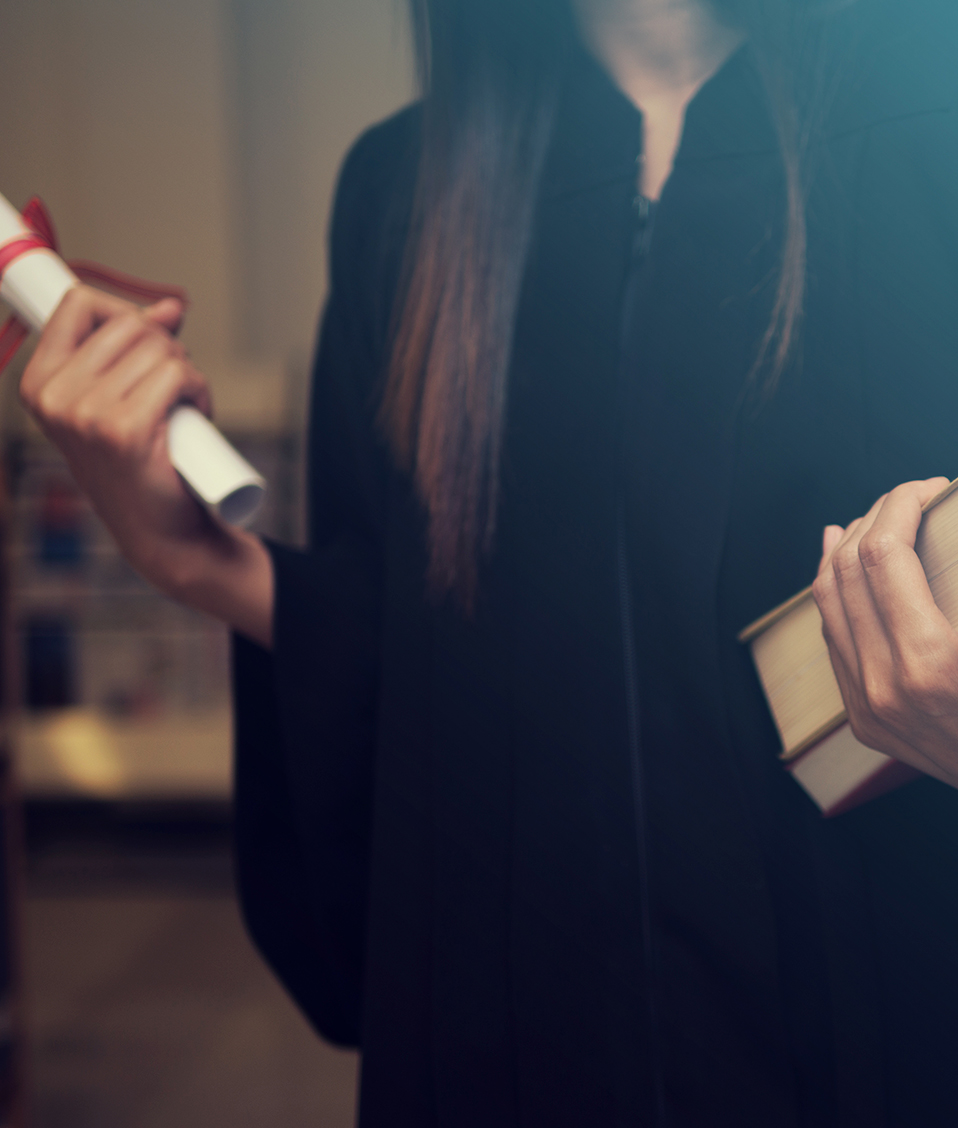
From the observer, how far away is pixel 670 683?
1.56 ft

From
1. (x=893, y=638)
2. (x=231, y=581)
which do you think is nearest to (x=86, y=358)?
(x=231, y=581)

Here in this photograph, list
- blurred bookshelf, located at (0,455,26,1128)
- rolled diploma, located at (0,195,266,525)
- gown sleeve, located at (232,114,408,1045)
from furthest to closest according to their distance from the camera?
1. blurred bookshelf, located at (0,455,26,1128)
2. gown sleeve, located at (232,114,408,1045)
3. rolled diploma, located at (0,195,266,525)

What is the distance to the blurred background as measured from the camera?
2.53 m

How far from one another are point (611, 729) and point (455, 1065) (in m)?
0.19

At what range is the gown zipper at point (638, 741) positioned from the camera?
47 centimetres

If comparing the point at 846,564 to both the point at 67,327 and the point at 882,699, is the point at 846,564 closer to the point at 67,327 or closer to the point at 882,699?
the point at 882,699

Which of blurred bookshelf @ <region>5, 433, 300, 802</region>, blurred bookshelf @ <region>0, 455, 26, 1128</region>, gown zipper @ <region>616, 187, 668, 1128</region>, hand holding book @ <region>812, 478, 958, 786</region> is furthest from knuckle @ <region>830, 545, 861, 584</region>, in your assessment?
blurred bookshelf @ <region>5, 433, 300, 802</region>

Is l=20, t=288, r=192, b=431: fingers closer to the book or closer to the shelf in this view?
the book

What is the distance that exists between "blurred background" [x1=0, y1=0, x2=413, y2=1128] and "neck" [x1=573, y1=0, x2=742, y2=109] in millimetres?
2060

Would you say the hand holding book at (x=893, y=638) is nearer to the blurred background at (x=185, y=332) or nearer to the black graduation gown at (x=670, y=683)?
the black graduation gown at (x=670, y=683)

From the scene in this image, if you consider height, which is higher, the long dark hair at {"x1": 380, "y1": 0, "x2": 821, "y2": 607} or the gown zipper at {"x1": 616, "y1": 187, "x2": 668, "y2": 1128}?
the long dark hair at {"x1": 380, "y1": 0, "x2": 821, "y2": 607}

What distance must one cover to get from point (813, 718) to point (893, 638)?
84mm

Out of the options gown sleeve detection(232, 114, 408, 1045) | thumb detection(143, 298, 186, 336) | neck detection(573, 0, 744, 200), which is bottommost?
gown sleeve detection(232, 114, 408, 1045)

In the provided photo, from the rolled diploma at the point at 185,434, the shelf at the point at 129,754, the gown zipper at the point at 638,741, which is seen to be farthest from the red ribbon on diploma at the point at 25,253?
the shelf at the point at 129,754
